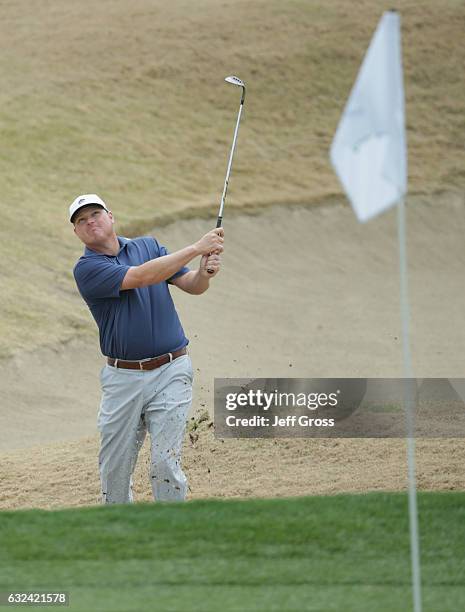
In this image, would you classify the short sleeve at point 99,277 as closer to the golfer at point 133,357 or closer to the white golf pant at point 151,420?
the golfer at point 133,357

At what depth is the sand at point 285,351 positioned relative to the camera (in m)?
9.51

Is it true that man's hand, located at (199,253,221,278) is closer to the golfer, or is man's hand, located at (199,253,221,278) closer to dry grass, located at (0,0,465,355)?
the golfer

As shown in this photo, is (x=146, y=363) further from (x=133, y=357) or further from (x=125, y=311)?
(x=125, y=311)

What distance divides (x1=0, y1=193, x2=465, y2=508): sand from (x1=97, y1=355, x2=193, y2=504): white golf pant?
2.49 metres

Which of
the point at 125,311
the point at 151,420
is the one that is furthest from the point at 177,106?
the point at 151,420

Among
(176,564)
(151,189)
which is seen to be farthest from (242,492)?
(151,189)

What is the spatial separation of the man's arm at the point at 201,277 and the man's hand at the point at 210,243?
0.18ft

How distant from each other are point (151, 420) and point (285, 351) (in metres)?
10.2

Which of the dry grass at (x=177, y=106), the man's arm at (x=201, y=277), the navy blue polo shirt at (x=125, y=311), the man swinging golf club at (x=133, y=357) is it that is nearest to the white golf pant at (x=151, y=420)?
the man swinging golf club at (x=133, y=357)

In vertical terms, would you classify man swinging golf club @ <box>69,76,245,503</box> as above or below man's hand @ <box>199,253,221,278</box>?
below

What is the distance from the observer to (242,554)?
5.26m

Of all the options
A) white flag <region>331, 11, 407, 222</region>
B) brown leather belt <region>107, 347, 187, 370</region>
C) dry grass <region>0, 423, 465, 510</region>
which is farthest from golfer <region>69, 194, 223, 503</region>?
dry grass <region>0, 423, 465, 510</region>

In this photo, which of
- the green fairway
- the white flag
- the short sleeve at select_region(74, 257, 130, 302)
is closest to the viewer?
the white flag

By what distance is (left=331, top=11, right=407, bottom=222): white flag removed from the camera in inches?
166
